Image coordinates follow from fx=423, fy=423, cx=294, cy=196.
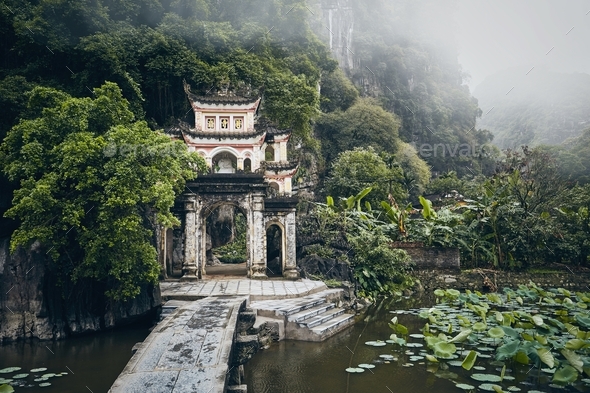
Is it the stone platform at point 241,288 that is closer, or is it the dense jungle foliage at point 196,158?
the dense jungle foliage at point 196,158

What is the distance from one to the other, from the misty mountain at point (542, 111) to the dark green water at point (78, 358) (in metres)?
53.3

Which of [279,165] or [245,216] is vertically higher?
[279,165]

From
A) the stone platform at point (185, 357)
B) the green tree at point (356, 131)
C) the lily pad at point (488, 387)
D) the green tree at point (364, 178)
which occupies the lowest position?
the lily pad at point (488, 387)

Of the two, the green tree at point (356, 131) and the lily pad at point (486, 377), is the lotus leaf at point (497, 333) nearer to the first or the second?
the lily pad at point (486, 377)

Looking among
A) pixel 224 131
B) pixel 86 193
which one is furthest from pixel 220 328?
pixel 224 131

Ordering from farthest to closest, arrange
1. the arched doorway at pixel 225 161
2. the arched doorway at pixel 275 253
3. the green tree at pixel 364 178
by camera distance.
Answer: the green tree at pixel 364 178 → the arched doorway at pixel 225 161 → the arched doorway at pixel 275 253

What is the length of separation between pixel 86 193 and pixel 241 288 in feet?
15.4

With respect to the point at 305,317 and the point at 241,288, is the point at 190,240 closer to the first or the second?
the point at 241,288

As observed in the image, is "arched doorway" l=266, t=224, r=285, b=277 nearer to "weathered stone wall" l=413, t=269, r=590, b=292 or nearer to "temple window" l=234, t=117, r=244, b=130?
"weathered stone wall" l=413, t=269, r=590, b=292

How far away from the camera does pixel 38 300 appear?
369 inches

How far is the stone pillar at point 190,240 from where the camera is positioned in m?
13.7

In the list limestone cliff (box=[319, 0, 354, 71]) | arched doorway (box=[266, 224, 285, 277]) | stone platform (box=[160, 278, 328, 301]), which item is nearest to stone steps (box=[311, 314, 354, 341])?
stone platform (box=[160, 278, 328, 301])

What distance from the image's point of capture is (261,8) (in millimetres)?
32938

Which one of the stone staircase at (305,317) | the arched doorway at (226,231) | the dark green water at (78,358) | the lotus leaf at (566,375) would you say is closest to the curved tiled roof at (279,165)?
the arched doorway at (226,231)
